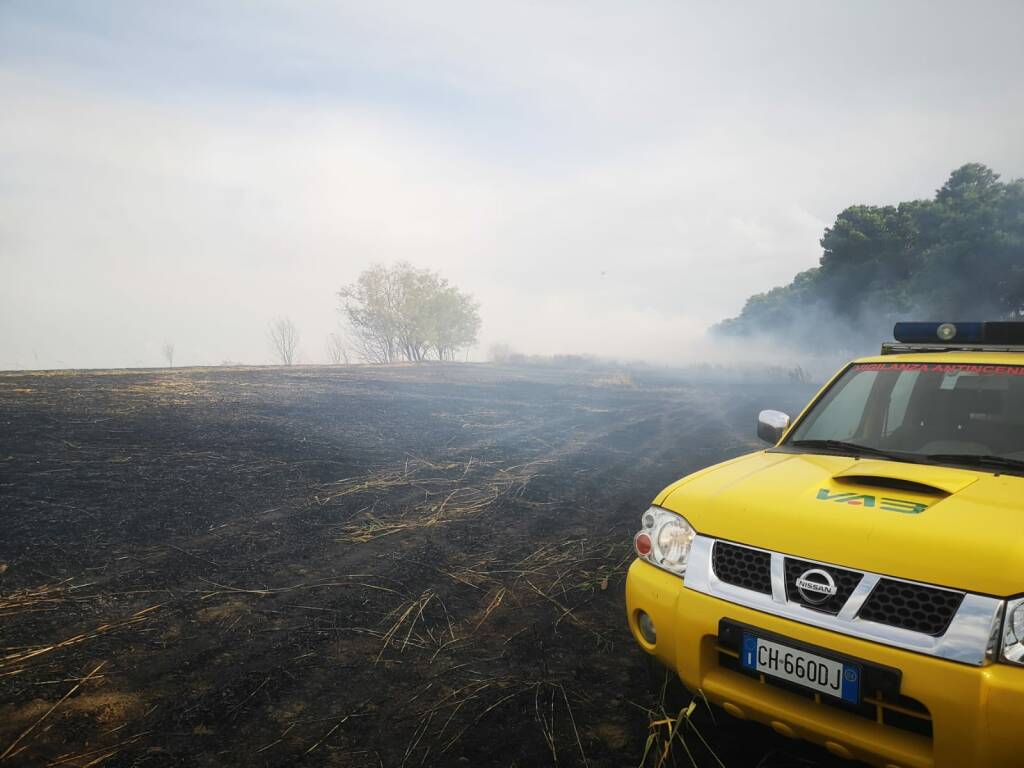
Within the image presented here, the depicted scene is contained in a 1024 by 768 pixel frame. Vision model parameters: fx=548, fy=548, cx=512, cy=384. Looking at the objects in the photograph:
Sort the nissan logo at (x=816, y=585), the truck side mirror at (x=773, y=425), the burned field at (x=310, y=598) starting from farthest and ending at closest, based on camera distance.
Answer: the truck side mirror at (x=773, y=425), the burned field at (x=310, y=598), the nissan logo at (x=816, y=585)

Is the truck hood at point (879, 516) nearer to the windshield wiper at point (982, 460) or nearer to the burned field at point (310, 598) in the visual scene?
the windshield wiper at point (982, 460)

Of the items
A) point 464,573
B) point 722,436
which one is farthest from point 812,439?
point 722,436

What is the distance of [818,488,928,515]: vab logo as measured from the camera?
88.0 inches

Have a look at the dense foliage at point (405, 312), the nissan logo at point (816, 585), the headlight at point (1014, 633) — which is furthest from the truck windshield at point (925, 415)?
the dense foliage at point (405, 312)

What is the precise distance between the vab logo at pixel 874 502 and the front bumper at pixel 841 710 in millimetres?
570

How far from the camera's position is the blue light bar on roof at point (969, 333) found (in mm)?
3592

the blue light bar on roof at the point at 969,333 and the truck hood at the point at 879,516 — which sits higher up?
the blue light bar on roof at the point at 969,333

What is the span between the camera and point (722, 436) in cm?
1148

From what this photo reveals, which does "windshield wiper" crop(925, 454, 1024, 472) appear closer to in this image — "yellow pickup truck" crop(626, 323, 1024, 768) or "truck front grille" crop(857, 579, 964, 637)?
"yellow pickup truck" crop(626, 323, 1024, 768)

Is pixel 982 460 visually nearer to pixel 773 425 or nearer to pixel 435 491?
pixel 773 425

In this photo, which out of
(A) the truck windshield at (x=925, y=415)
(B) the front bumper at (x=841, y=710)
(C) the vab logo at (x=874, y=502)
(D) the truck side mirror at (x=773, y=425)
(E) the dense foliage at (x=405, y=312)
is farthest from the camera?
(E) the dense foliage at (x=405, y=312)

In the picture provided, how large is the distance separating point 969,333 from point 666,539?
272cm

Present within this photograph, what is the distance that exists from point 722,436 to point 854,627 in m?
9.97

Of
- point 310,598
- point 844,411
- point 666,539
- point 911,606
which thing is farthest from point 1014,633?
point 310,598
